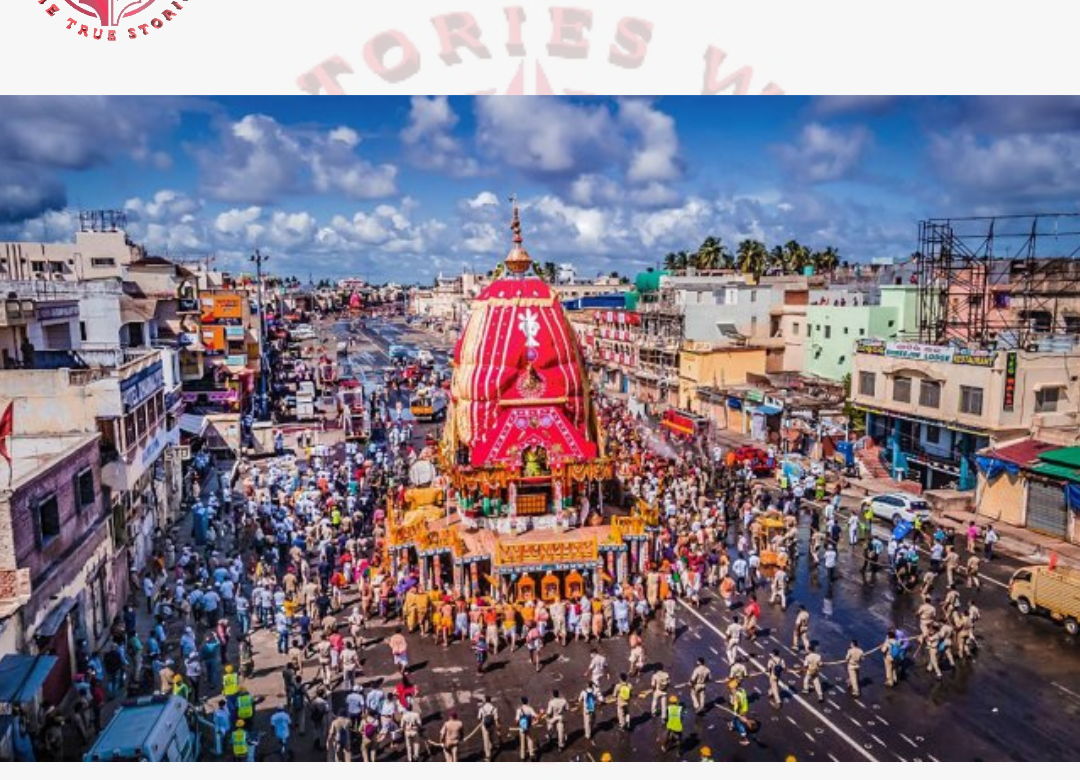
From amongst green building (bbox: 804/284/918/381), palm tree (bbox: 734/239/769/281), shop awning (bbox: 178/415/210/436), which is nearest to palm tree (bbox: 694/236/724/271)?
palm tree (bbox: 734/239/769/281)

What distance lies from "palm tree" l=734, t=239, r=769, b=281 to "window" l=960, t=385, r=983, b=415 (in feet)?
178

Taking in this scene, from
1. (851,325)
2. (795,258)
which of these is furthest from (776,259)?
(851,325)

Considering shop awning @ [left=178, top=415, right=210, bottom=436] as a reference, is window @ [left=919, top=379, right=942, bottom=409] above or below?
above

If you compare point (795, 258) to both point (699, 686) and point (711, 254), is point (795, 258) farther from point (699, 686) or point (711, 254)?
point (699, 686)

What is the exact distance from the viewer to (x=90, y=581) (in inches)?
867

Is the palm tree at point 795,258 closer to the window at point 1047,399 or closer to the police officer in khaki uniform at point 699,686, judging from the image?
the window at point 1047,399

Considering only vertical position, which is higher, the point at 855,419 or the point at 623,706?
the point at 855,419

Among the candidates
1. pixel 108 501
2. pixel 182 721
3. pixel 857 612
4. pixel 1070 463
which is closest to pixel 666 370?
pixel 1070 463

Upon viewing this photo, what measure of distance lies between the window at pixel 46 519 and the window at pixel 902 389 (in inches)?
1322

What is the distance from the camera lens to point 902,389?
38531 mm

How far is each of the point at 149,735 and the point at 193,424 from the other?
105ft

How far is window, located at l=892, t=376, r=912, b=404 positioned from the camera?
38.1 meters

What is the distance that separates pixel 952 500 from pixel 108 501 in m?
30.5

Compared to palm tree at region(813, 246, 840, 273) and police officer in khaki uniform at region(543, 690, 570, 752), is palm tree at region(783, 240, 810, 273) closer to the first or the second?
palm tree at region(813, 246, 840, 273)
